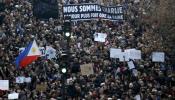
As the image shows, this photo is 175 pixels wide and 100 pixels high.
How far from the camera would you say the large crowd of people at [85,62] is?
29.2m

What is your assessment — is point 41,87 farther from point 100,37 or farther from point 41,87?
point 100,37

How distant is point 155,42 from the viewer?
32094 millimetres

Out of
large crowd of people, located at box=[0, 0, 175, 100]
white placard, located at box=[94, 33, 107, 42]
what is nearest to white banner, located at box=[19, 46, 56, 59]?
large crowd of people, located at box=[0, 0, 175, 100]

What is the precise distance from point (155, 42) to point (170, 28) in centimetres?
112

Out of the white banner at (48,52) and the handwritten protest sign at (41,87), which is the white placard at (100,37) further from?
the handwritten protest sign at (41,87)

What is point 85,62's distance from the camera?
30703 mm

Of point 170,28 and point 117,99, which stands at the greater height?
point 170,28

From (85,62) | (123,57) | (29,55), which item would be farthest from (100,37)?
(29,55)

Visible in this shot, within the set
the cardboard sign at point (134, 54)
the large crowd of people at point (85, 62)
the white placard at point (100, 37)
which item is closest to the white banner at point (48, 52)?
the large crowd of people at point (85, 62)

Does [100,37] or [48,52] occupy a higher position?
[100,37]

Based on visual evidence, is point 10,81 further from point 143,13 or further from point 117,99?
point 143,13

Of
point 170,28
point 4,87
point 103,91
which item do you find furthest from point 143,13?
point 4,87

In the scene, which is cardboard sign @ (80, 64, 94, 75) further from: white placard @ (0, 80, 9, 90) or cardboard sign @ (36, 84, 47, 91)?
white placard @ (0, 80, 9, 90)

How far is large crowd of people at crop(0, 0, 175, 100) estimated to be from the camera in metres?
29.2
